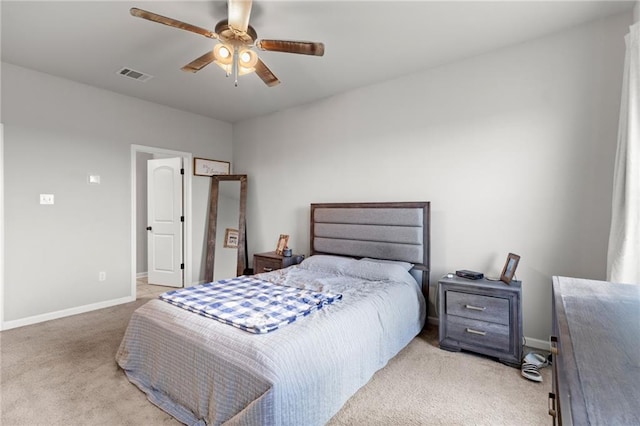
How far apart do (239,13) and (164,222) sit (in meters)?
4.07

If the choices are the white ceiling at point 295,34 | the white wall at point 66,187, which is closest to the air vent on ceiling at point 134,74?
the white ceiling at point 295,34

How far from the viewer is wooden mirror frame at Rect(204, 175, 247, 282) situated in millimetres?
4941

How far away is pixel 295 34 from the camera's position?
2684 millimetres

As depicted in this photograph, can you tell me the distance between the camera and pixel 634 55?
204 centimetres

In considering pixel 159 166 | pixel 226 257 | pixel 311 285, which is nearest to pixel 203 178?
pixel 159 166

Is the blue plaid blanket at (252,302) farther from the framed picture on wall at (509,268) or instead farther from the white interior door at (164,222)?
the white interior door at (164,222)

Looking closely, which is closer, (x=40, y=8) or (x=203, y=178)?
(x=40, y=8)

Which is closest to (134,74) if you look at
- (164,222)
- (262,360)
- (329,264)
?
(164,222)

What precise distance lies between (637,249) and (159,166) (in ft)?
19.3

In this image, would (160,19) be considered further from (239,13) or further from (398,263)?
(398,263)

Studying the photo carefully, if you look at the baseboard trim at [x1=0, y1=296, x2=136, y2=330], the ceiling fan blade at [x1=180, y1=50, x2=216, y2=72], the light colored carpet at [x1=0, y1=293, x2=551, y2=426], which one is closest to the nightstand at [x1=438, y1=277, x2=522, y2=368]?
the light colored carpet at [x1=0, y1=293, x2=551, y2=426]

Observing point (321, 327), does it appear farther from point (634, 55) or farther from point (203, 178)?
point (203, 178)

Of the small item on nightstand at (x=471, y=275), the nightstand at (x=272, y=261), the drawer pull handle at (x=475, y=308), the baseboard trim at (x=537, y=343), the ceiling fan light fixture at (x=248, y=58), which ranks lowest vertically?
the baseboard trim at (x=537, y=343)

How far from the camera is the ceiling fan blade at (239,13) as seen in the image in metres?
1.98
